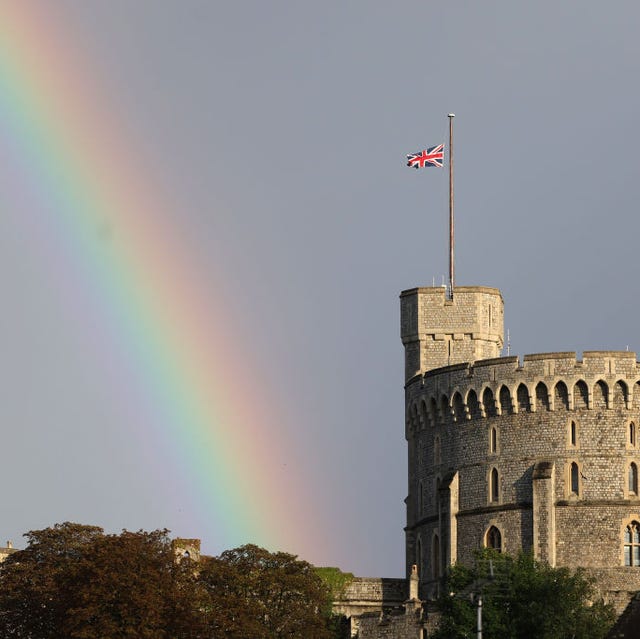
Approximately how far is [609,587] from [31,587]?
32.9 m

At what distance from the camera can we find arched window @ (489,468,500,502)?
443 feet

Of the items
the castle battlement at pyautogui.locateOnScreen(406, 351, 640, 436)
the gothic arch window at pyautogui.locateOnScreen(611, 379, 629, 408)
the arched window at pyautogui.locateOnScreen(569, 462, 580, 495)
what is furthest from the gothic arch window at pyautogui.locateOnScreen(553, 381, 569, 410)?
the arched window at pyautogui.locateOnScreen(569, 462, 580, 495)

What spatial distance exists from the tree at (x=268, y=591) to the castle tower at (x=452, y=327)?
1881cm

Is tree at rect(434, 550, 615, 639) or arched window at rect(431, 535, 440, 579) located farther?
arched window at rect(431, 535, 440, 579)

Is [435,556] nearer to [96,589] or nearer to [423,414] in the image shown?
[423,414]

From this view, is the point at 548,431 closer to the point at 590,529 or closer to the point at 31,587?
the point at 590,529

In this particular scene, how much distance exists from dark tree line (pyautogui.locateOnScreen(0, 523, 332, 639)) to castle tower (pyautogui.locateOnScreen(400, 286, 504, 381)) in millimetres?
18301

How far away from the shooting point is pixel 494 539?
→ 134875 millimetres

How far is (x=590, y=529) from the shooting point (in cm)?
13262

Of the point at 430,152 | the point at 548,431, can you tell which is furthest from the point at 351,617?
the point at 430,152

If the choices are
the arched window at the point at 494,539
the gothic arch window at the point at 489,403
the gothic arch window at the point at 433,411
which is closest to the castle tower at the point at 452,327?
the gothic arch window at the point at 433,411

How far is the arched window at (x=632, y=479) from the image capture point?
133375 mm

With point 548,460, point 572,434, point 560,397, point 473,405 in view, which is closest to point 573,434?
point 572,434

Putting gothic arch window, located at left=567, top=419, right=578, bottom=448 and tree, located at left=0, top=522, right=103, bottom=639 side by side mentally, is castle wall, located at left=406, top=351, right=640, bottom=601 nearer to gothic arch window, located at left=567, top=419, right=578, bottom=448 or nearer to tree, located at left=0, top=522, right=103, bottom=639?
gothic arch window, located at left=567, top=419, right=578, bottom=448
